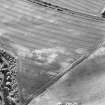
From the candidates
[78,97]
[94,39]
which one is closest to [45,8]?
[94,39]

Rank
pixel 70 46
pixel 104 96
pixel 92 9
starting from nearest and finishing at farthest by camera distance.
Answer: pixel 104 96 < pixel 70 46 < pixel 92 9

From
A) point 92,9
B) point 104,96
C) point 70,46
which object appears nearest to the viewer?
point 104,96

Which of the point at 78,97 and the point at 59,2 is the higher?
the point at 59,2

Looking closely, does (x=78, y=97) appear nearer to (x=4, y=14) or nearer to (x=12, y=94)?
(x=12, y=94)

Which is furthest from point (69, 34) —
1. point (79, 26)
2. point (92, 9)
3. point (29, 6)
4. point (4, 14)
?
point (4, 14)

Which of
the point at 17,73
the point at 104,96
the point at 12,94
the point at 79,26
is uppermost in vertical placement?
the point at 79,26

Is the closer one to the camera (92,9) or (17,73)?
(17,73)

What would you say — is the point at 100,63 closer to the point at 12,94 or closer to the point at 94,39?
the point at 94,39

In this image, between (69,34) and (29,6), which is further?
(29,6)

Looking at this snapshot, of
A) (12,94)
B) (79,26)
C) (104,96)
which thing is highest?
(79,26)
